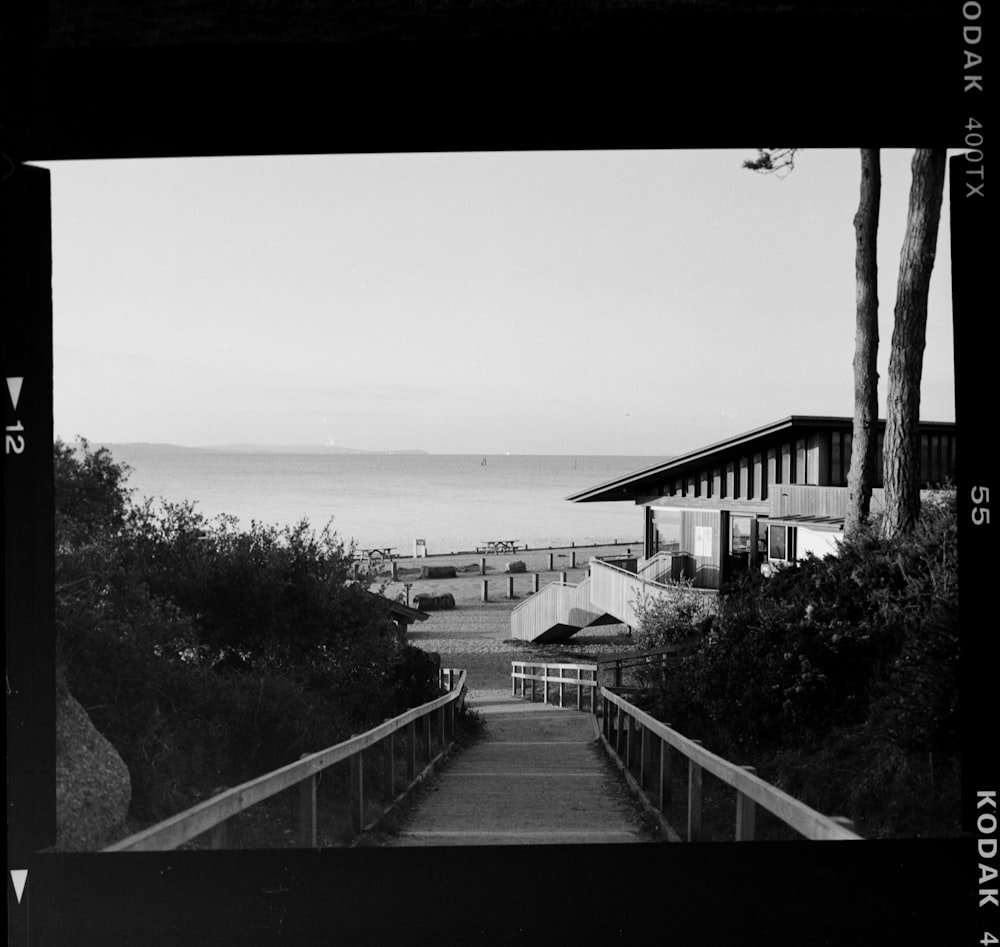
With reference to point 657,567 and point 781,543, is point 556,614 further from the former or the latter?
point 781,543

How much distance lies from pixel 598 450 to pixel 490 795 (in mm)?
2058

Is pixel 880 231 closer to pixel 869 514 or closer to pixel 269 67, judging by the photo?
pixel 869 514

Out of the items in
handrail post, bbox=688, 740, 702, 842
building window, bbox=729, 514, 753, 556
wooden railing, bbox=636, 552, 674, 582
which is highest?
building window, bbox=729, 514, 753, 556

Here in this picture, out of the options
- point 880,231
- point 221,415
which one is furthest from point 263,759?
point 880,231

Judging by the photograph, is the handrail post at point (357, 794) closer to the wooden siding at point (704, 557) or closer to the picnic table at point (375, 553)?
the picnic table at point (375, 553)

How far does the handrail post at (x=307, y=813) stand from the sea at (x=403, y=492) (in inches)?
65.8

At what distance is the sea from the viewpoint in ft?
15.7

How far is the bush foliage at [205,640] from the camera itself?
4203 millimetres

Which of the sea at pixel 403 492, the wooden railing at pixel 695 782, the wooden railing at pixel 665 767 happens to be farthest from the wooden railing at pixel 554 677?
the sea at pixel 403 492

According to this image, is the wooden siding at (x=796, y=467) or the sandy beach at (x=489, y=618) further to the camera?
the sandy beach at (x=489, y=618)

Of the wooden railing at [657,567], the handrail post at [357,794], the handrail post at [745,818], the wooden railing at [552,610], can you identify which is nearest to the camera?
the handrail post at [745,818]

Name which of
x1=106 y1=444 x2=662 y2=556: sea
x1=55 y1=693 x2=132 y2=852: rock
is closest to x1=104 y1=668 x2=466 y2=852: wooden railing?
x1=55 y1=693 x2=132 y2=852: rock

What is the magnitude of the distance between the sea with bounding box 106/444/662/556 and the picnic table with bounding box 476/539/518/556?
47 mm

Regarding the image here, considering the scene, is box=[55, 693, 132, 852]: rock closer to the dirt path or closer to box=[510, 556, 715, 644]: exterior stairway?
the dirt path
